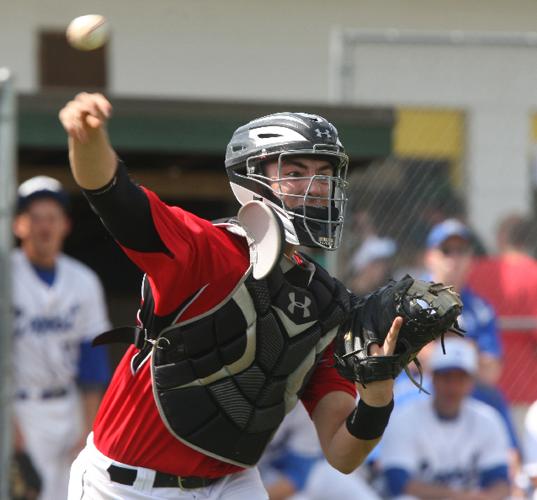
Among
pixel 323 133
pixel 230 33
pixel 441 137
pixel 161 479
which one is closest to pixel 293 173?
pixel 323 133

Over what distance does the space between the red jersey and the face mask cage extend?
167 mm

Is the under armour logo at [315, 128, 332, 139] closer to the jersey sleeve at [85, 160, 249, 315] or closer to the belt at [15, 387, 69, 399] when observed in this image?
the jersey sleeve at [85, 160, 249, 315]

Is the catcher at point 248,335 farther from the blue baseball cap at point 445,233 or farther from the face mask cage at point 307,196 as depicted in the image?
the blue baseball cap at point 445,233

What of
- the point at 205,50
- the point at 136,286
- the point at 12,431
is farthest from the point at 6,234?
the point at 205,50

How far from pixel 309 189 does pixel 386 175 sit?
13.1 feet

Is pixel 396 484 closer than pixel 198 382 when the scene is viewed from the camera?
No

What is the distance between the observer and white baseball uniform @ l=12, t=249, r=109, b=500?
6.86m

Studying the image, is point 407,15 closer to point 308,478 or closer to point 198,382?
point 308,478

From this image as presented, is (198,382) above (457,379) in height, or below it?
above

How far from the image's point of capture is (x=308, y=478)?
6562 mm

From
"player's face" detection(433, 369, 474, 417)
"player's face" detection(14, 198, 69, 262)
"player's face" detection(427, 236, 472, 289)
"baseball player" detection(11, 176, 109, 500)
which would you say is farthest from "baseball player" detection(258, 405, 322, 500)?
"player's face" detection(14, 198, 69, 262)

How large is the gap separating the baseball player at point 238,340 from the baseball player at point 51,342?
3030 mm

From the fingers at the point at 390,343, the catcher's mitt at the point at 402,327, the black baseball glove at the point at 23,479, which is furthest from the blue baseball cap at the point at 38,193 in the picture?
the fingers at the point at 390,343

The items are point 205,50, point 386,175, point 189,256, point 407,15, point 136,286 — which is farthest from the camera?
point 407,15
